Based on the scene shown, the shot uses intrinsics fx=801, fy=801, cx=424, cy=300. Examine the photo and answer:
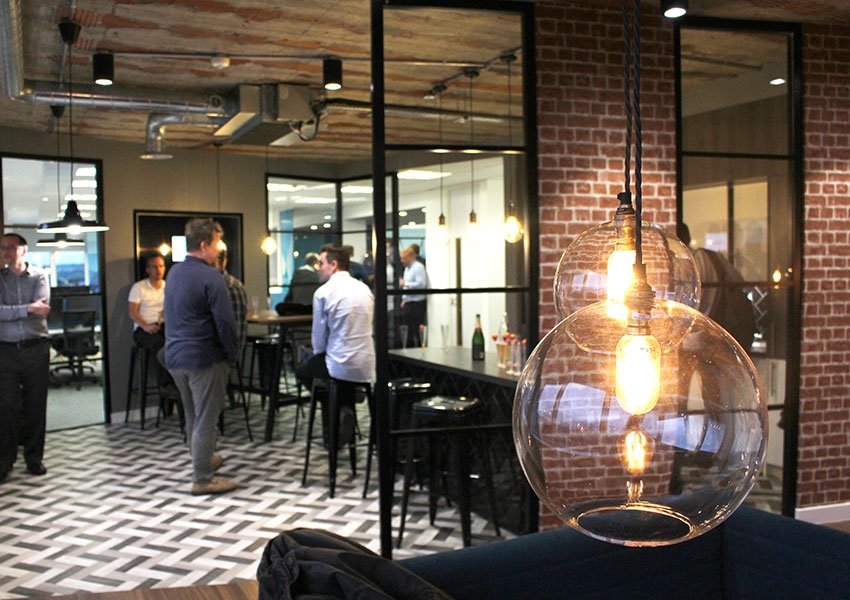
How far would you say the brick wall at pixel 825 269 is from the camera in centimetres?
459

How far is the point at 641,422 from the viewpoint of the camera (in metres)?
0.75

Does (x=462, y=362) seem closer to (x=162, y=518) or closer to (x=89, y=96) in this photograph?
(x=162, y=518)

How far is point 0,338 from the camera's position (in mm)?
5816

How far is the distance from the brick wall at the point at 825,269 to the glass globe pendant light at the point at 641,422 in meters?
4.26

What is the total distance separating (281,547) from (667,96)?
3.43m

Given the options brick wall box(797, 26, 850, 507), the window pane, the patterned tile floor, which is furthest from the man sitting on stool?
brick wall box(797, 26, 850, 507)

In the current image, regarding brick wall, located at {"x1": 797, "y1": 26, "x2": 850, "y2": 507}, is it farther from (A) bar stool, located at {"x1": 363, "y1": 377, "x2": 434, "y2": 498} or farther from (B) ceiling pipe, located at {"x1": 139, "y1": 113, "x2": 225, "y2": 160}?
(B) ceiling pipe, located at {"x1": 139, "y1": 113, "x2": 225, "y2": 160}

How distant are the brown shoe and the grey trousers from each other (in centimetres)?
3

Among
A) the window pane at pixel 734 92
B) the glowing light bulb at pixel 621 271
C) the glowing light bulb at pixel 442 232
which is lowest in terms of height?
the glowing light bulb at pixel 621 271

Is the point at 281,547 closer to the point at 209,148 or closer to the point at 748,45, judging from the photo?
the point at 748,45

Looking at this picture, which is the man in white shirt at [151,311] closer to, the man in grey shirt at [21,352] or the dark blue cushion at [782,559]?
the man in grey shirt at [21,352]

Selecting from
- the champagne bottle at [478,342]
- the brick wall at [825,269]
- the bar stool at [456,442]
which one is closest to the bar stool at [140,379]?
the bar stool at [456,442]

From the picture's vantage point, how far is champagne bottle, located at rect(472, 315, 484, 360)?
4176mm

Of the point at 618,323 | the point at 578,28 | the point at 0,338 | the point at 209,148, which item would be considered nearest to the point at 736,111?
the point at 578,28
